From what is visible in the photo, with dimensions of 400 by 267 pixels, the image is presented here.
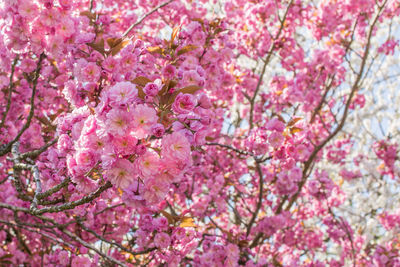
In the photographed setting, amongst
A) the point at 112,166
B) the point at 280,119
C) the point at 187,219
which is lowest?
the point at 112,166

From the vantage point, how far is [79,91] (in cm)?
196

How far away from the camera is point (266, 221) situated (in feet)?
15.0

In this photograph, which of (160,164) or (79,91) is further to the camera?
(79,91)

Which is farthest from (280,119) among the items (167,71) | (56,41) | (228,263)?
(56,41)

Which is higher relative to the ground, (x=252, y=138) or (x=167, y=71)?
(x=167, y=71)

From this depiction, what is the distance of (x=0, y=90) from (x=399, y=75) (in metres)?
9.24

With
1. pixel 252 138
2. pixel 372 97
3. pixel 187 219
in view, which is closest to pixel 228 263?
pixel 187 219

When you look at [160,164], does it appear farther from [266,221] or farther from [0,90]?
[266,221]

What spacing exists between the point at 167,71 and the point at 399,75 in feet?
29.1

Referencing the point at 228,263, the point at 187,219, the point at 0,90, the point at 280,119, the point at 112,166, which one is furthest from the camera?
the point at 0,90

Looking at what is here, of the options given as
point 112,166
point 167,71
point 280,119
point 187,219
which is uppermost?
point 167,71

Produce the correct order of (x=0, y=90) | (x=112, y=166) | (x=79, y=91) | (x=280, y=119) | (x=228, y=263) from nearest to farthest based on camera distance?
(x=112, y=166) < (x=79, y=91) < (x=280, y=119) < (x=228, y=263) < (x=0, y=90)

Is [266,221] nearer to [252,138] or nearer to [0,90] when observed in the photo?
[252,138]

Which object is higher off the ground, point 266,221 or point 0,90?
point 0,90
